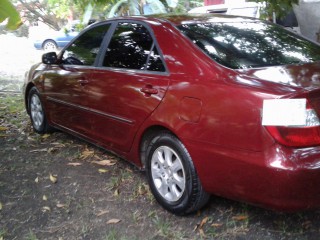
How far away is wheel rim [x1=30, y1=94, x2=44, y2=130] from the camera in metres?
5.38

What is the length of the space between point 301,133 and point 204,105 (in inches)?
26.1

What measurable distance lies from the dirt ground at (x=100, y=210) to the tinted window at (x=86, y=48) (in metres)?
1.08

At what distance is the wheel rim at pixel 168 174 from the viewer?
3.09 meters

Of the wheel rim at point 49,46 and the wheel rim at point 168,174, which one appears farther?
the wheel rim at point 49,46

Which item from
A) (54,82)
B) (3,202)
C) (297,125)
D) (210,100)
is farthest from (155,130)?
(54,82)

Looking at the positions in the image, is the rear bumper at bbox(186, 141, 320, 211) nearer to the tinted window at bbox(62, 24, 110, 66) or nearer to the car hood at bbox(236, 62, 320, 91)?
the car hood at bbox(236, 62, 320, 91)

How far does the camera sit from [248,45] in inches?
126

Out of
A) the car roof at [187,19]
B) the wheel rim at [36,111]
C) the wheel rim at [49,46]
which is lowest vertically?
the wheel rim at [49,46]

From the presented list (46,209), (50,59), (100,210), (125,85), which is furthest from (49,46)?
(100,210)

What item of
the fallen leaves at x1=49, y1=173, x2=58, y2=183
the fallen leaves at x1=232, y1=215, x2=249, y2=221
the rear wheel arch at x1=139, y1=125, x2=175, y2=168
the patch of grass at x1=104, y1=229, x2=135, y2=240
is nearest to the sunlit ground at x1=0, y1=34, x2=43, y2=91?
the fallen leaves at x1=49, y1=173, x2=58, y2=183

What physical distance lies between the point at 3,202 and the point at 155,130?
152cm

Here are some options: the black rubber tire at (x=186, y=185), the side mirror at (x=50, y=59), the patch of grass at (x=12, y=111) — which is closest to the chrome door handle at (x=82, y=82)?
the side mirror at (x=50, y=59)

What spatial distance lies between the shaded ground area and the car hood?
109cm

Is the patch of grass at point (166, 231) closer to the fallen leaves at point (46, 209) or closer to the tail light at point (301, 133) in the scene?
the fallen leaves at point (46, 209)
